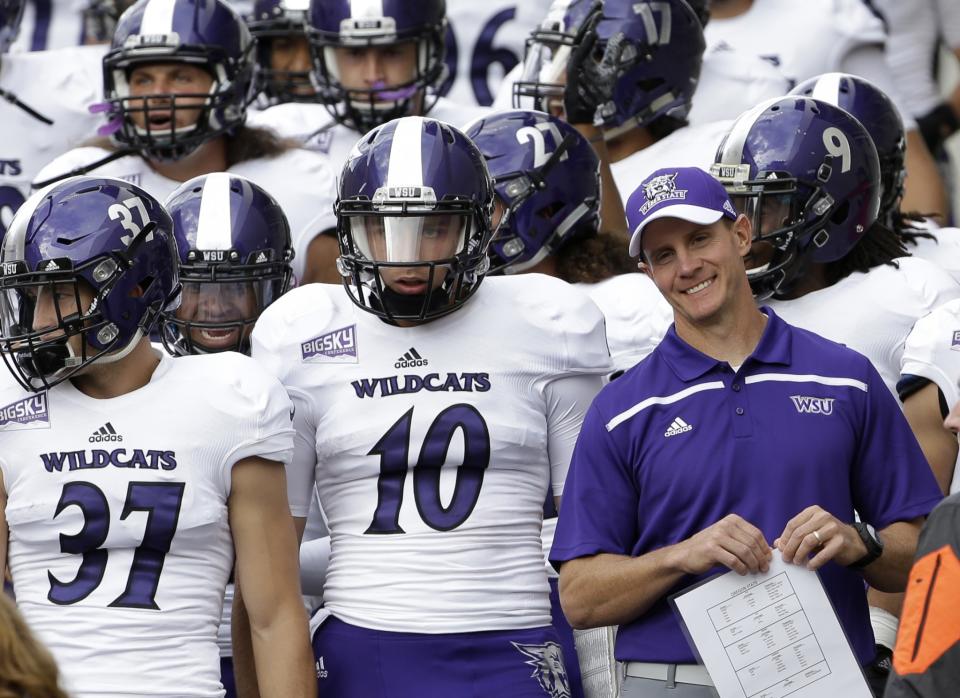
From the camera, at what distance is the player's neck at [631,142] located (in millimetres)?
6238

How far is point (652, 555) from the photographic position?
3.56 metres

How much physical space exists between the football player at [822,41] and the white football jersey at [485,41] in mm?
1389

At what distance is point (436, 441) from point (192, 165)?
7.80ft

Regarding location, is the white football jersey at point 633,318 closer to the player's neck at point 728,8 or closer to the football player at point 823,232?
the football player at point 823,232

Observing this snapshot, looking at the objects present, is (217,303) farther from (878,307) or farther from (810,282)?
(878,307)

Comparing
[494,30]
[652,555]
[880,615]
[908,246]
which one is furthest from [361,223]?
Result: [494,30]

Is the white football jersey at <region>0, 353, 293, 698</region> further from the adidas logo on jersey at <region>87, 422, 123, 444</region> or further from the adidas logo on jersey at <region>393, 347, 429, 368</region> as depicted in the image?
the adidas logo on jersey at <region>393, 347, 429, 368</region>

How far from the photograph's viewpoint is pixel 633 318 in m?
4.77

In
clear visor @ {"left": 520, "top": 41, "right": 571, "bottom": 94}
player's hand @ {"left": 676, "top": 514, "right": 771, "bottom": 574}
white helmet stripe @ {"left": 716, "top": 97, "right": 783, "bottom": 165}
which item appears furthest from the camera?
clear visor @ {"left": 520, "top": 41, "right": 571, "bottom": 94}

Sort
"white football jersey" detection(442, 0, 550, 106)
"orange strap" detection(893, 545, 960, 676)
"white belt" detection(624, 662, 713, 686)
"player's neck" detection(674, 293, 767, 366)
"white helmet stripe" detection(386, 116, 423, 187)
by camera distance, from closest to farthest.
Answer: "orange strap" detection(893, 545, 960, 676) → "white belt" detection(624, 662, 713, 686) → "player's neck" detection(674, 293, 767, 366) → "white helmet stripe" detection(386, 116, 423, 187) → "white football jersey" detection(442, 0, 550, 106)

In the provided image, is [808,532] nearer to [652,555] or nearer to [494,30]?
[652,555]

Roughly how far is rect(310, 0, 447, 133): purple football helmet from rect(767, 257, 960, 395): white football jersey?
2.08 meters

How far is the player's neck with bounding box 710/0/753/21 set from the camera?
707 cm

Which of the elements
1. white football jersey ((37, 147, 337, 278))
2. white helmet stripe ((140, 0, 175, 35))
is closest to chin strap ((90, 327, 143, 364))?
white football jersey ((37, 147, 337, 278))
